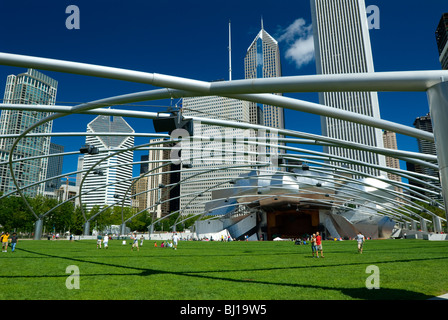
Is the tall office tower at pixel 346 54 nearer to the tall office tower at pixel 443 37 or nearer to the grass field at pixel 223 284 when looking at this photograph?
the tall office tower at pixel 443 37

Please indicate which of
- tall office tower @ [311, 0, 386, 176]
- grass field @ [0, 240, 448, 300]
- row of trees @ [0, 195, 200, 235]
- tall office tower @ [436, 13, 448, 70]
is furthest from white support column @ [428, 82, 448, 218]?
tall office tower @ [436, 13, 448, 70]

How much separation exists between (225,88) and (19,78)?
16831 centimetres

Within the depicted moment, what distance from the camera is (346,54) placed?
4040 inches

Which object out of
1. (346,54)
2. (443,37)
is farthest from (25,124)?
→ (443,37)

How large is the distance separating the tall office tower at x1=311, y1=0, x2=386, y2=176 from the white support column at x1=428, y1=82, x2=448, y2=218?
8516cm

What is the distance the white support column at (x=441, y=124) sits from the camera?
22.4ft

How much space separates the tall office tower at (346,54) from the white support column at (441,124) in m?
85.2

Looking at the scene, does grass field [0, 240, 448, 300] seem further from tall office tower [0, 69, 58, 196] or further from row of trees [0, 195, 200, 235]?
tall office tower [0, 69, 58, 196]

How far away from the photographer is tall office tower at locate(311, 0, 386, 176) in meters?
92.1

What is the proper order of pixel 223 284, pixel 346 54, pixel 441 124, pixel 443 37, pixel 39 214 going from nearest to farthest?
pixel 441 124 < pixel 223 284 < pixel 39 214 < pixel 346 54 < pixel 443 37

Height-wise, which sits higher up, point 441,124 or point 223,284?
point 441,124

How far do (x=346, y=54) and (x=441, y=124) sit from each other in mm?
107575

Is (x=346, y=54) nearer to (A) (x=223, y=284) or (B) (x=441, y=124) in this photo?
(B) (x=441, y=124)

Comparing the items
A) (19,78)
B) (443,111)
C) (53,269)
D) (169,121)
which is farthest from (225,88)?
(19,78)
